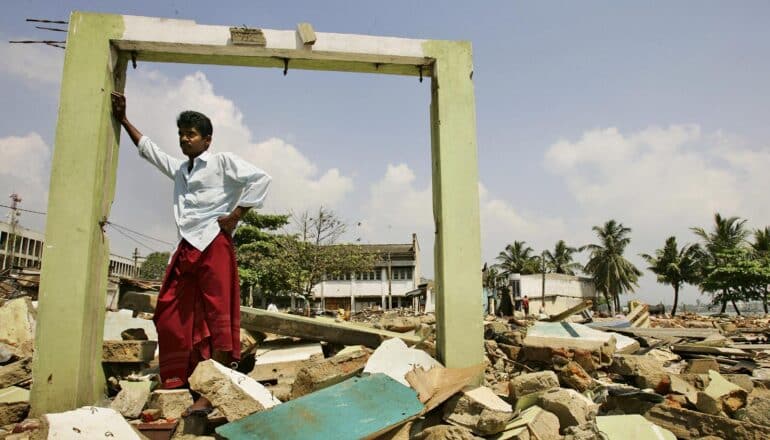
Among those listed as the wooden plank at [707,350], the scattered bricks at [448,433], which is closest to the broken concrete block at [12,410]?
the scattered bricks at [448,433]

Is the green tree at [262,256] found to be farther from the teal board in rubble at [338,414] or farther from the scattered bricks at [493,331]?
the teal board in rubble at [338,414]

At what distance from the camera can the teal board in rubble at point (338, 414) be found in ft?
6.54

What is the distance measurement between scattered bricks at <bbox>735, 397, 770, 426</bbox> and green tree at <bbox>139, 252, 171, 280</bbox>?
6797cm

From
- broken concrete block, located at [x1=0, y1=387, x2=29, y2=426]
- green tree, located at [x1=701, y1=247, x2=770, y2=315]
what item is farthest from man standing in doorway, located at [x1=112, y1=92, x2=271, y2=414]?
green tree, located at [x1=701, y1=247, x2=770, y2=315]

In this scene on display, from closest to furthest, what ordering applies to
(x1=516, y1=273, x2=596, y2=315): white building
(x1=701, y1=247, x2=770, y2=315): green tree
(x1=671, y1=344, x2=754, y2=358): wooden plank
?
(x1=671, y1=344, x2=754, y2=358): wooden plank
(x1=701, y1=247, x2=770, y2=315): green tree
(x1=516, y1=273, x2=596, y2=315): white building

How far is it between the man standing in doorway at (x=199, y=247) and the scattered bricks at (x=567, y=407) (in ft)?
6.28

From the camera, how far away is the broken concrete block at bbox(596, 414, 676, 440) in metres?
2.21

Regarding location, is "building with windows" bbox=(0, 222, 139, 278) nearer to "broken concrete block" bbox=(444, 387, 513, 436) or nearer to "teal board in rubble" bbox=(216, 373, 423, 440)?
"teal board in rubble" bbox=(216, 373, 423, 440)

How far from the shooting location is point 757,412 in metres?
2.52

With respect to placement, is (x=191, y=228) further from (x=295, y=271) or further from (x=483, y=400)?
(x=295, y=271)

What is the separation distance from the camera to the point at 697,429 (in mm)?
2455

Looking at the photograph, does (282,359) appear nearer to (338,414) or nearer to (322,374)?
(322,374)

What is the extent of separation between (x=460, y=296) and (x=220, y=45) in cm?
237

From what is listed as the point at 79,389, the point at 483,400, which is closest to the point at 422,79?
the point at 483,400
